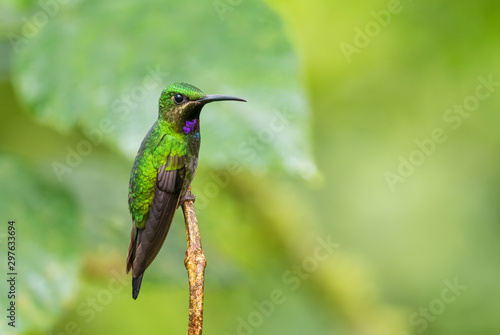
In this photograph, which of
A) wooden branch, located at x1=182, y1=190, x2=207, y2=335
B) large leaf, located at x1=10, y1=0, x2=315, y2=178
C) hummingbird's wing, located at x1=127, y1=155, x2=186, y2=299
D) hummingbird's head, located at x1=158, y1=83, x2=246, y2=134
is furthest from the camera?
large leaf, located at x1=10, y1=0, x2=315, y2=178

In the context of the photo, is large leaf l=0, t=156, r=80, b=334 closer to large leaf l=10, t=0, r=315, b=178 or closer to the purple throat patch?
large leaf l=10, t=0, r=315, b=178

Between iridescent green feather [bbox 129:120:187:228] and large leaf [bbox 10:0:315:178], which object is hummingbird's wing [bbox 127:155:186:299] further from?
large leaf [bbox 10:0:315:178]

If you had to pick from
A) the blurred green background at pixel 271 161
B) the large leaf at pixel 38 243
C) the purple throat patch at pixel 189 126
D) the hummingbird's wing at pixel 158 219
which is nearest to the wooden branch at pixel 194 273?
the hummingbird's wing at pixel 158 219

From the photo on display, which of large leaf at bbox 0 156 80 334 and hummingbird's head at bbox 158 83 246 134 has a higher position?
hummingbird's head at bbox 158 83 246 134

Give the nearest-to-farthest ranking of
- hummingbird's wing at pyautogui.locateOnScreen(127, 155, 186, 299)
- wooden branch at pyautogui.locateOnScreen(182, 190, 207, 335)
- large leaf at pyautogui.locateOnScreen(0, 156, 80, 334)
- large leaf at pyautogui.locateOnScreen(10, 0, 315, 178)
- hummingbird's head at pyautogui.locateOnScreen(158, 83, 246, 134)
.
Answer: wooden branch at pyautogui.locateOnScreen(182, 190, 207, 335), hummingbird's wing at pyautogui.locateOnScreen(127, 155, 186, 299), hummingbird's head at pyautogui.locateOnScreen(158, 83, 246, 134), large leaf at pyautogui.locateOnScreen(10, 0, 315, 178), large leaf at pyautogui.locateOnScreen(0, 156, 80, 334)

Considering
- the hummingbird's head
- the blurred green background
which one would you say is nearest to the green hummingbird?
the hummingbird's head

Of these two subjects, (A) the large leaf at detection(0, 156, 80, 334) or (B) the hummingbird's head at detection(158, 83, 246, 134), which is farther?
(A) the large leaf at detection(0, 156, 80, 334)

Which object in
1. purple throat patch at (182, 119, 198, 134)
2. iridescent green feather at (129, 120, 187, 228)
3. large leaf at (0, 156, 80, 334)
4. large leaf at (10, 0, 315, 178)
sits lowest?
large leaf at (0, 156, 80, 334)
